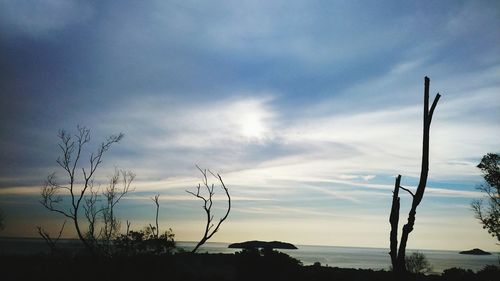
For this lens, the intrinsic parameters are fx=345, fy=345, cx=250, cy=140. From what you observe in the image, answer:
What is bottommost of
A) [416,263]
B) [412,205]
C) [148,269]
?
[416,263]

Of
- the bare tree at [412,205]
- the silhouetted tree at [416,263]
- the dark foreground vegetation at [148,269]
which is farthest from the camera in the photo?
the silhouetted tree at [416,263]

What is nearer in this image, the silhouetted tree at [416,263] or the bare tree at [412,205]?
the bare tree at [412,205]

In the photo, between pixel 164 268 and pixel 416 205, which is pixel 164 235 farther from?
pixel 416 205

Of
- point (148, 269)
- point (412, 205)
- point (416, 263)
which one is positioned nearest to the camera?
point (412, 205)

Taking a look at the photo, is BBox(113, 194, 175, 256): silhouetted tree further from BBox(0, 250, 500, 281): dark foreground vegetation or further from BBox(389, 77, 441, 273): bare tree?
BBox(389, 77, 441, 273): bare tree

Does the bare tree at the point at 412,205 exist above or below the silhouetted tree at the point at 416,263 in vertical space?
above

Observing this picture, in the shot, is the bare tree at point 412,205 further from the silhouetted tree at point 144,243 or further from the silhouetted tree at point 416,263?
the silhouetted tree at point 416,263

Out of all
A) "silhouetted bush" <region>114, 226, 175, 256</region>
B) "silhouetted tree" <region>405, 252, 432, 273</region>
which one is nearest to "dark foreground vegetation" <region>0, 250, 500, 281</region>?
"silhouetted bush" <region>114, 226, 175, 256</region>

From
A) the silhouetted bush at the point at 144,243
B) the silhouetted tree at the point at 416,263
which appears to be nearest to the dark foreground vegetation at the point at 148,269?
the silhouetted bush at the point at 144,243

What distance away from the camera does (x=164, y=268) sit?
90.4ft

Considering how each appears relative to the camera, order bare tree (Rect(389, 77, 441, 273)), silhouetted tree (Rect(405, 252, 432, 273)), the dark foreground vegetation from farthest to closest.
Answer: silhouetted tree (Rect(405, 252, 432, 273)) < the dark foreground vegetation < bare tree (Rect(389, 77, 441, 273))

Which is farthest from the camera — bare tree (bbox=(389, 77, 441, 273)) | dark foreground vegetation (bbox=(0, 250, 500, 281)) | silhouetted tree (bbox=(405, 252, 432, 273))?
silhouetted tree (bbox=(405, 252, 432, 273))

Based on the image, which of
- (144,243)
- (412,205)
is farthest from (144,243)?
(412,205)

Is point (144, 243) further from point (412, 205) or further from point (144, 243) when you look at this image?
point (412, 205)
